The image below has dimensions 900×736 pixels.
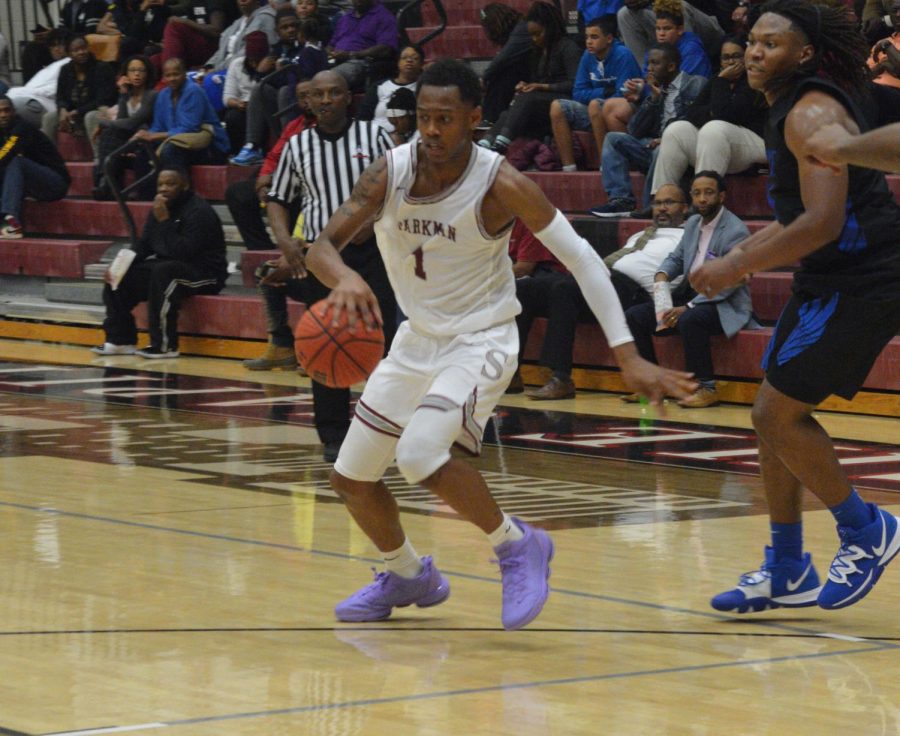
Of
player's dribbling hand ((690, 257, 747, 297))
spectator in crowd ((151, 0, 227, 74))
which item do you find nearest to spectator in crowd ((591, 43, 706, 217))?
spectator in crowd ((151, 0, 227, 74))

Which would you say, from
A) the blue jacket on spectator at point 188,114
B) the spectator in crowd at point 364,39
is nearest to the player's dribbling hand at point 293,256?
the spectator in crowd at point 364,39

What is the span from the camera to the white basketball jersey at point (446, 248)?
523 cm

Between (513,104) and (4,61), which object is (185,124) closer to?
(513,104)

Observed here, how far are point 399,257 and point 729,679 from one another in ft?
5.45

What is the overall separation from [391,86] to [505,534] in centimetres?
1001

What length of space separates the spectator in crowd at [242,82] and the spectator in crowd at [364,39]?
2.27 ft

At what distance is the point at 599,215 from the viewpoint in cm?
1277

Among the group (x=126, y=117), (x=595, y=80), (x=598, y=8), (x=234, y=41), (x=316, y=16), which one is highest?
(x=598, y=8)

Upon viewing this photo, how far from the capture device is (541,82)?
14.0 m

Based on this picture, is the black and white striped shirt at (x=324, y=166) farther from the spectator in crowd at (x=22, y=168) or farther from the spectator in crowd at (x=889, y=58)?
the spectator in crowd at (x=22, y=168)

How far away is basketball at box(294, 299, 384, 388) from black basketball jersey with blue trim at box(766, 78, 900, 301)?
130 centimetres

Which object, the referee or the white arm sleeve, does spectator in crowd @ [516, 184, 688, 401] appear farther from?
the white arm sleeve

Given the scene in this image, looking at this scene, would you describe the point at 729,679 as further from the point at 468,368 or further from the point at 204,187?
the point at 204,187

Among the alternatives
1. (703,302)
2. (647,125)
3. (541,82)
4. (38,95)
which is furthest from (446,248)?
(38,95)
